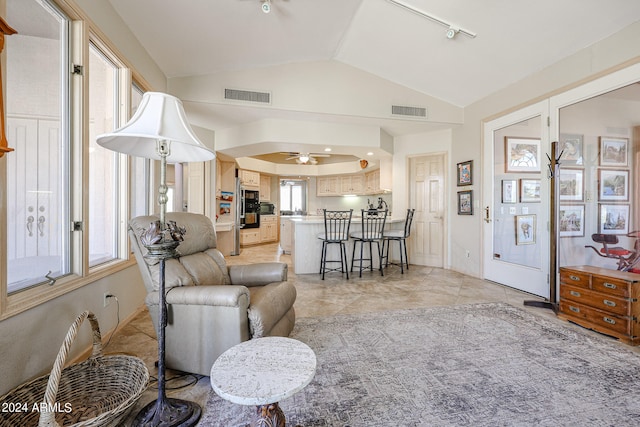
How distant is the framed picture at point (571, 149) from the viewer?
3258 mm

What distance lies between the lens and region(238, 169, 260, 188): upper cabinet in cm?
740

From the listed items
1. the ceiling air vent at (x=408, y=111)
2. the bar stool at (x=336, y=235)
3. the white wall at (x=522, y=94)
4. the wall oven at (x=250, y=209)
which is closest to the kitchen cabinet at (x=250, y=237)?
the wall oven at (x=250, y=209)

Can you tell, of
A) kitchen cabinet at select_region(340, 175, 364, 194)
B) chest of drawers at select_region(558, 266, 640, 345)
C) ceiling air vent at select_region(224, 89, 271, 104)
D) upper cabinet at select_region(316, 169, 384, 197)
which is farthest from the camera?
kitchen cabinet at select_region(340, 175, 364, 194)

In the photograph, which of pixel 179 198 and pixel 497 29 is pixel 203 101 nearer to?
pixel 179 198

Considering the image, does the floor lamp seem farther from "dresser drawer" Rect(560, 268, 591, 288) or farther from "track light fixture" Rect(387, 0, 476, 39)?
"dresser drawer" Rect(560, 268, 591, 288)

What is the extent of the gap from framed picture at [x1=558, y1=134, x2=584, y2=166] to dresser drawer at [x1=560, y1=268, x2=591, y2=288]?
1.33 metres

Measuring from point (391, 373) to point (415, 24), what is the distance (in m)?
3.75

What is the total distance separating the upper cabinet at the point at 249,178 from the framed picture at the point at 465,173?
4950mm

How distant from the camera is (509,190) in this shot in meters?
4.04

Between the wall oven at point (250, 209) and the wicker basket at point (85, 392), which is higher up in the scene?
the wall oven at point (250, 209)

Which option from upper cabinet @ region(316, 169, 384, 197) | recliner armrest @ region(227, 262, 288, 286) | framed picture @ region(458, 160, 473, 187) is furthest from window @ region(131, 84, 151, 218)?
upper cabinet @ region(316, 169, 384, 197)

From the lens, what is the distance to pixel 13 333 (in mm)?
1457

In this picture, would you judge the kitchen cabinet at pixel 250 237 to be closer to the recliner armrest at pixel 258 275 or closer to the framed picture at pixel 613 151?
the recliner armrest at pixel 258 275

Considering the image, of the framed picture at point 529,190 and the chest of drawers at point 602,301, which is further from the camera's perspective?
the framed picture at point 529,190
